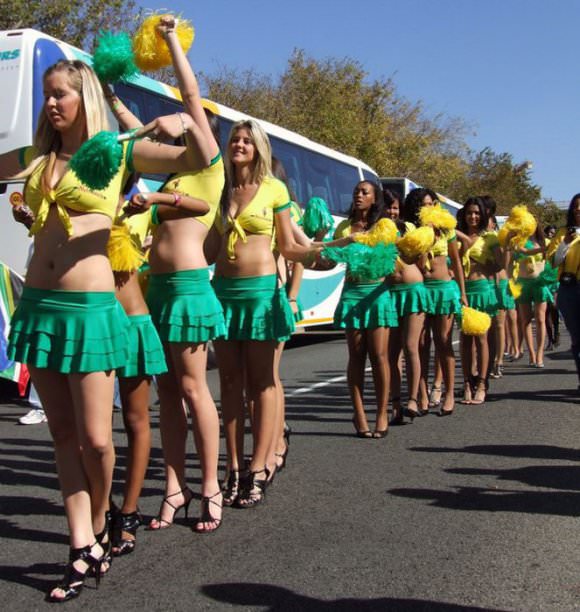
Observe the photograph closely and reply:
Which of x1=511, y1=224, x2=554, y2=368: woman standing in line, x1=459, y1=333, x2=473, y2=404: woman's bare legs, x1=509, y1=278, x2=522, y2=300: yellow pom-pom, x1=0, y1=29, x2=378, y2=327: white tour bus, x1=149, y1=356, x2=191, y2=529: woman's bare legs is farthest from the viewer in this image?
x1=511, y1=224, x2=554, y2=368: woman standing in line

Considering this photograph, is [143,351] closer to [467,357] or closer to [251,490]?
[251,490]

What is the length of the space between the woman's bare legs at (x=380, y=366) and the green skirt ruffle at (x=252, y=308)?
207 cm

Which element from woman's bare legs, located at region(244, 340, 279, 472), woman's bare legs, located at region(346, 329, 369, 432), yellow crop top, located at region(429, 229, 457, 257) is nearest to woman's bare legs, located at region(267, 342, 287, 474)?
woman's bare legs, located at region(244, 340, 279, 472)

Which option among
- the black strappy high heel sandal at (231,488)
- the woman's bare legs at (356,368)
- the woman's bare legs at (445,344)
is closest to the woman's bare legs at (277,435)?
the black strappy high heel sandal at (231,488)

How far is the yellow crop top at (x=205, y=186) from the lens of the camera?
178 inches

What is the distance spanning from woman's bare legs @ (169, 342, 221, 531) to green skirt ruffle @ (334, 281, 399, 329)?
9.04 ft

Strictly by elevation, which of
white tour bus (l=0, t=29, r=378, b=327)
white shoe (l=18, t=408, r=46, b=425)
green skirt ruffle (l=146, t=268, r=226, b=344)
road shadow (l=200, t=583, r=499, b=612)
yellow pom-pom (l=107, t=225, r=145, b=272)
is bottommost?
road shadow (l=200, t=583, r=499, b=612)

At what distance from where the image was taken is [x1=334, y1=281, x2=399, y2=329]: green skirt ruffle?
7.20 meters

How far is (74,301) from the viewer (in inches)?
140

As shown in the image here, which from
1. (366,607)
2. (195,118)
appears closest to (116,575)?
(366,607)

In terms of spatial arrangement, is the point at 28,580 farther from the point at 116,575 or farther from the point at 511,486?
the point at 511,486

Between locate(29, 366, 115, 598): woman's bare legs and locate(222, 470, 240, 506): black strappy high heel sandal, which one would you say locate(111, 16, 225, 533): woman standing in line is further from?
locate(29, 366, 115, 598): woman's bare legs

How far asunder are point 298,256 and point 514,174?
2335 inches

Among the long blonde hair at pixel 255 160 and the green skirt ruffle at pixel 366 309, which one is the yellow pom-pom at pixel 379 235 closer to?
the long blonde hair at pixel 255 160
